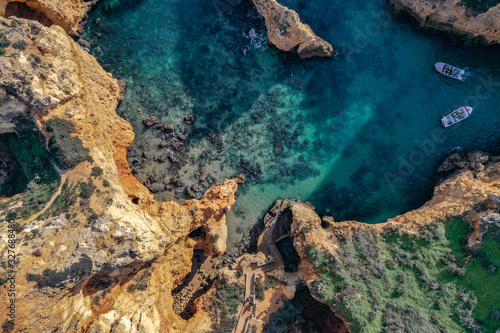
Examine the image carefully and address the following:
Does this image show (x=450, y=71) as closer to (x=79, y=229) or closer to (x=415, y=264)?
(x=415, y=264)

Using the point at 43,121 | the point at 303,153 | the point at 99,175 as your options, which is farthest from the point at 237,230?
the point at 43,121

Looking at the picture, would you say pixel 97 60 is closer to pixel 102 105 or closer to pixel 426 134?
pixel 102 105

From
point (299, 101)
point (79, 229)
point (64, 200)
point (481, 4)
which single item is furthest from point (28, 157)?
point (481, 4)

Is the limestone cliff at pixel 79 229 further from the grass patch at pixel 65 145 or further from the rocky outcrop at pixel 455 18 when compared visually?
the rocky outcrop at pixel 455 18

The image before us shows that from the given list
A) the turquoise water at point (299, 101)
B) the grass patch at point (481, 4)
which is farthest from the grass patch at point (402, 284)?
the grass patch at point (481, 4)

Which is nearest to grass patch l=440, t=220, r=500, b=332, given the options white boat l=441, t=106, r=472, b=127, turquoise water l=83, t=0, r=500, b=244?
turquoise water l=83, t=0, r=500, b=244

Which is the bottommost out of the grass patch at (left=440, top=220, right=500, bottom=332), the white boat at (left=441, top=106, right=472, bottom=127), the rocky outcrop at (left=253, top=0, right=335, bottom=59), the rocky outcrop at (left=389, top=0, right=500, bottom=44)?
the grass patch at (left=440, top=220, right=500, bottom=332)

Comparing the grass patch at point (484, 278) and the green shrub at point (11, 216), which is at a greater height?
the grass patch at point (484, 278)

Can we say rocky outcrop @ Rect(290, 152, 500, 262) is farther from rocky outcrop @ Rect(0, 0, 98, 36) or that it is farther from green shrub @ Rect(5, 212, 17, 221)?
rocky outcrop @ Rect(0, 0, 98, 36)
